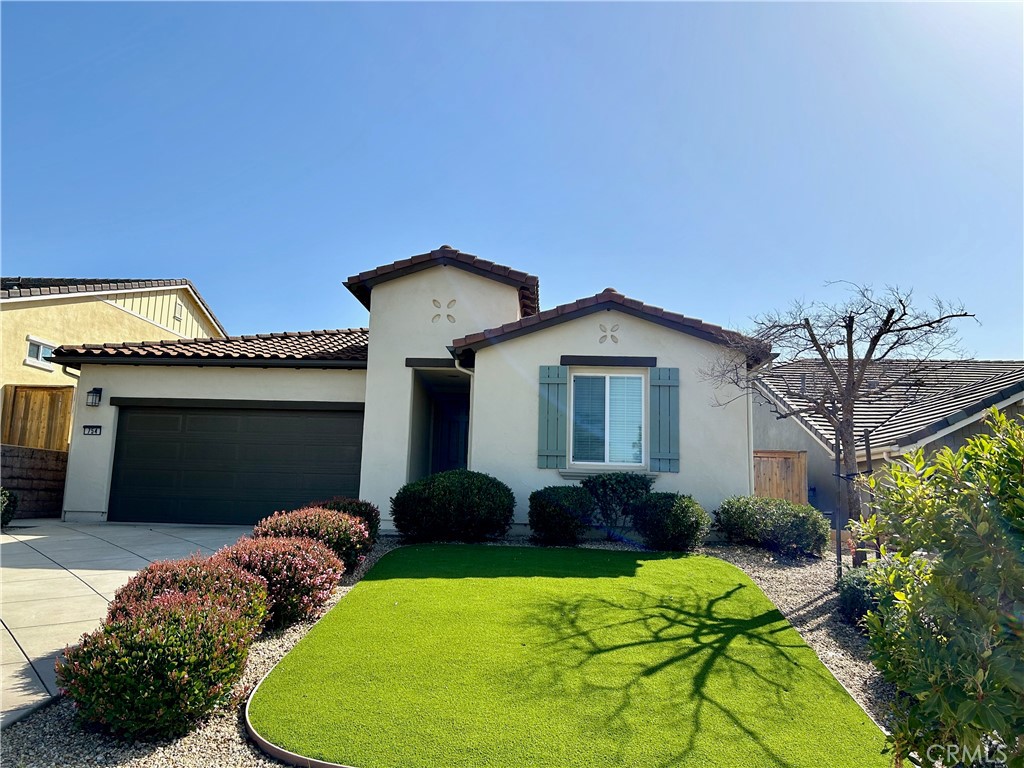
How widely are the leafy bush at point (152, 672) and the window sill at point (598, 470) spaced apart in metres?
7.20

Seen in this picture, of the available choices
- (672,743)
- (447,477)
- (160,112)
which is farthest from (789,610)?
(160,112)

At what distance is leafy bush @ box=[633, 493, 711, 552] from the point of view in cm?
917

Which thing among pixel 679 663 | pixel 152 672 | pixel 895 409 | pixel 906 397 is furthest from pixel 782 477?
pixel 152 672

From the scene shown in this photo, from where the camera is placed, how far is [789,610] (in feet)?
21.9

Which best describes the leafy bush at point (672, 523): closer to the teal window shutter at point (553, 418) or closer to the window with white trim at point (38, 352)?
the teal window shutter at point (553, 418)

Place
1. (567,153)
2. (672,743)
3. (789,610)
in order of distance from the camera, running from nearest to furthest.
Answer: (672,743) < (789,610) < (567,153)

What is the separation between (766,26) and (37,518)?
17406 millimetres

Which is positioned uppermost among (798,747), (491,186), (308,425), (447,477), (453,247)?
(491,186)

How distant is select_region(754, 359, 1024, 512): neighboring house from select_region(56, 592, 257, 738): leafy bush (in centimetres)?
831

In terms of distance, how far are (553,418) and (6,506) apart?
10.8m

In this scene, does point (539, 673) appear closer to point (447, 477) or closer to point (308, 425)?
point (447, 477)

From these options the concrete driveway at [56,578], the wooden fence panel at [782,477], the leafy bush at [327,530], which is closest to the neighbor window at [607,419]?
the leafy bush at [327,530]

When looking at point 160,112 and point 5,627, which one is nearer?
point 5,627

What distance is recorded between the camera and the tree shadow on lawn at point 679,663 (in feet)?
13.6
